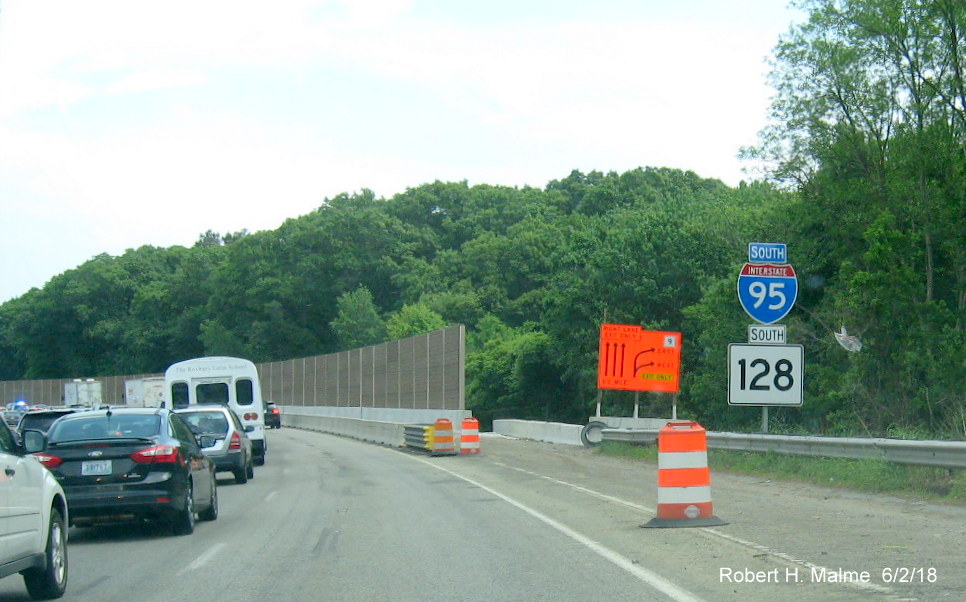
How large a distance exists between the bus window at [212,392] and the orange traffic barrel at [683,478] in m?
22.7

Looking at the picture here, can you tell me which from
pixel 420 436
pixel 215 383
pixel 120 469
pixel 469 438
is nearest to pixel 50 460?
pixel 120 469

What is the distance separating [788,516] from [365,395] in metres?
52.6

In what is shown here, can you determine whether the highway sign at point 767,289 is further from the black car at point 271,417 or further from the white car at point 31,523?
the black car at point 271,417

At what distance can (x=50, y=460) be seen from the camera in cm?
1377

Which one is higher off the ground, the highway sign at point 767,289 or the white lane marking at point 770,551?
the highway sign at point 767,289

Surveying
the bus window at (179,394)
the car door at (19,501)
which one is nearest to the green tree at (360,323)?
the bus window at (179,394)

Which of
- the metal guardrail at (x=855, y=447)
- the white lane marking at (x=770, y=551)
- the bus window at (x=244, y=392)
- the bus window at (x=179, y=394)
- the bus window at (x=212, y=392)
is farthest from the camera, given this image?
the bus window at (x=179, y=394)

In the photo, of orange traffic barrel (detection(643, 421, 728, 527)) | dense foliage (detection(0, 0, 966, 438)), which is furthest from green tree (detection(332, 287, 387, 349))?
orange traffic barrel (detection(643, 421, 728, 527))

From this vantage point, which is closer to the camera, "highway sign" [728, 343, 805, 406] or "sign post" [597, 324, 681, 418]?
"highway sign" [728, 343, 805, 406]

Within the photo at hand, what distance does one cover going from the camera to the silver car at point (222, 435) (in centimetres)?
2312

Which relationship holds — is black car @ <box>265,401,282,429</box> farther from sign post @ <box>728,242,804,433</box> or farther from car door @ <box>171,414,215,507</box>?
car door @ <box>171,414,215,507</box>

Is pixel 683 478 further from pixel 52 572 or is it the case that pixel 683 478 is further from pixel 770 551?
pixel 52 572

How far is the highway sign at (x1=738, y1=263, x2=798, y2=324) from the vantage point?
18891 mm

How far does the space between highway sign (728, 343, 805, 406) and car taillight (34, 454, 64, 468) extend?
10.4 metres
